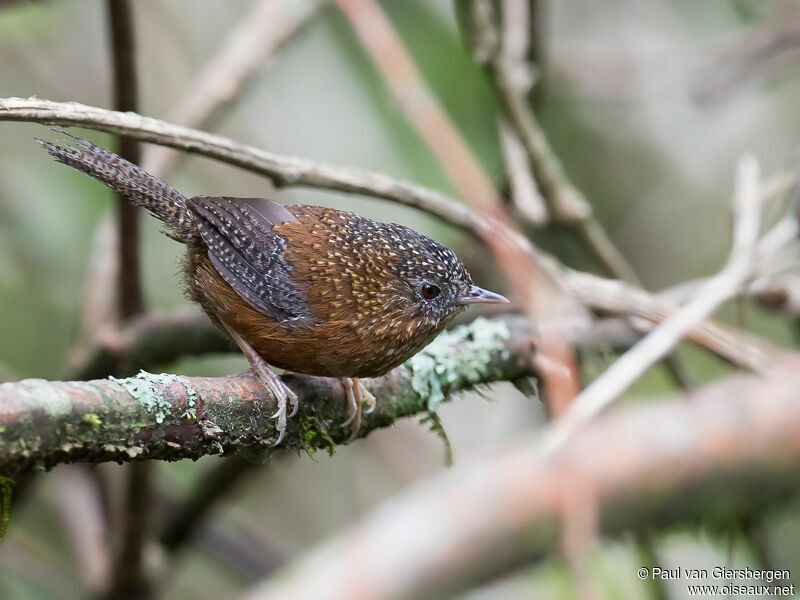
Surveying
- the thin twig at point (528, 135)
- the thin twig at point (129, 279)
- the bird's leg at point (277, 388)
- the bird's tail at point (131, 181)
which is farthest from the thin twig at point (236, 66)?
the bird's leg at point (277, 388)

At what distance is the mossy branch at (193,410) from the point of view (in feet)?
5.65

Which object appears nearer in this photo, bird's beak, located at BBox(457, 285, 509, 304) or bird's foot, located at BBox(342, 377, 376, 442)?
bird's foot, located at BBox(342, 377, 376, 442)

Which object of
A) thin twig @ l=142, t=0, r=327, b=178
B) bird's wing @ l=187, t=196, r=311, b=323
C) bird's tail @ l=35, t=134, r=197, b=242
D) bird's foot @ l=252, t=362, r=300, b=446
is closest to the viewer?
bird's foot @ l=252, t=362, r=300, b=446

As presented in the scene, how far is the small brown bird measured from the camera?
8.94 feet

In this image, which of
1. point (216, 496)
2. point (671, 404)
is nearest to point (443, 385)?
point (671, 404)

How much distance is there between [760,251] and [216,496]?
3.13 m

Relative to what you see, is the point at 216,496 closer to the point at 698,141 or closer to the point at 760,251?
the point at 760,251

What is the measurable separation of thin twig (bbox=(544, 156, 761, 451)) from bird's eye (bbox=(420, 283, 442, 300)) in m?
0.64

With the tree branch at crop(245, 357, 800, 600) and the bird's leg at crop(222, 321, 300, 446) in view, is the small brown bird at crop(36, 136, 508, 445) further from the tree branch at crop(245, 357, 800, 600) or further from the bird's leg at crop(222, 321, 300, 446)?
the tree branch at crop(245, 357, 800, 600)

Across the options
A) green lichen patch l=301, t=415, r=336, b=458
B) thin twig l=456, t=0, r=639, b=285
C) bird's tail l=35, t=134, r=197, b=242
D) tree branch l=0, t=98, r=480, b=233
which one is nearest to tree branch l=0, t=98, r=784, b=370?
tree branch l=0, t=98, r=480, b=233

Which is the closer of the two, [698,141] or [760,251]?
[760,251]

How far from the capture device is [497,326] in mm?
3268

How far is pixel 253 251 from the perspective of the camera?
296 centimetres

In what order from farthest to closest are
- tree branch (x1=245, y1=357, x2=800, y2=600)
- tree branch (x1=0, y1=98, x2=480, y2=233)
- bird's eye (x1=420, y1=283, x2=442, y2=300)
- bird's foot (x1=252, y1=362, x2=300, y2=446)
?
bird's eye (x1=420, y1=283, x2=442, y2=300) < bird's foot (x1=252, y1=362, x2=300, y2=446) < tree branch (x1=0, y1=98, x2=480, y2=233) < tree branch (x1=245, y1=357, x2=800, y2=600)
